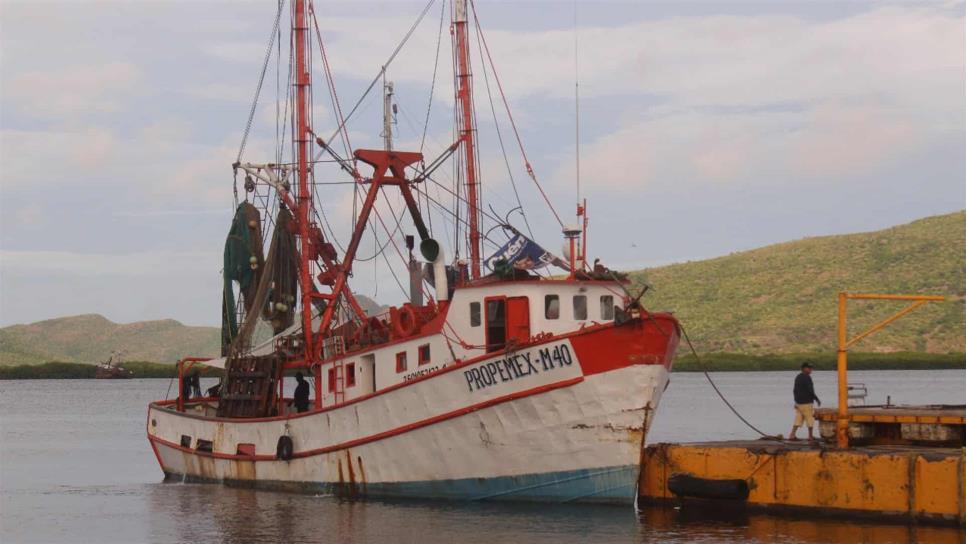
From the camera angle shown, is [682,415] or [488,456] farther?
[682,415]

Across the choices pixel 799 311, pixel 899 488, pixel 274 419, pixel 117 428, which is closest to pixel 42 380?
pixel 799 311

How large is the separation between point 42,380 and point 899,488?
6728 inches

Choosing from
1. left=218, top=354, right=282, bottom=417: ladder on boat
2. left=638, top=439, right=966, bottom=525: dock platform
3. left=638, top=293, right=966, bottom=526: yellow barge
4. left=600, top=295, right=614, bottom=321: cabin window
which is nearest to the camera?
left=638, top=439, right=966, bottom=525: dock platform

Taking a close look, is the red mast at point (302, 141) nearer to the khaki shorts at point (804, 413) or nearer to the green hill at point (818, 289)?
the khaki shorts at point (804, 413)

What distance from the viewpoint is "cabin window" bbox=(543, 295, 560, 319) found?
27.6 m

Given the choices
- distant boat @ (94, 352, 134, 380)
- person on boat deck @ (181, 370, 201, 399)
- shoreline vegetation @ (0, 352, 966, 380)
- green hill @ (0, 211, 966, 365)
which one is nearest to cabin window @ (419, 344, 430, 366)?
person on boat deck @ (181, 370, 201, 399)

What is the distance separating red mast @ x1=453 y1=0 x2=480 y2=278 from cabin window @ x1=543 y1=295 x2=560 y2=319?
301 inches

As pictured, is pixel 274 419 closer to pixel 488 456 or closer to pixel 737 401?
pixel 488 456

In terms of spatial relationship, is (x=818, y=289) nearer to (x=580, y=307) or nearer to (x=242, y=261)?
(x=242, y=261)

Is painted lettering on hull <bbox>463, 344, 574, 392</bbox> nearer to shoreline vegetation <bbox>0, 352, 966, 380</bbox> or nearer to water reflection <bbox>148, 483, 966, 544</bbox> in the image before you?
water reflection <bbox>148, 483, 966, 544</bbox>

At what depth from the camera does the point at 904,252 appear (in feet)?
481

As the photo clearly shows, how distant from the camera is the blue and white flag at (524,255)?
28.4 meters

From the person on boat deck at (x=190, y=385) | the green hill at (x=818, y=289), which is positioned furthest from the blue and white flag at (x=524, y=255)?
the green hill at (x=818, y=289)

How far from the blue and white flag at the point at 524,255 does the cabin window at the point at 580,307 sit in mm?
1123
